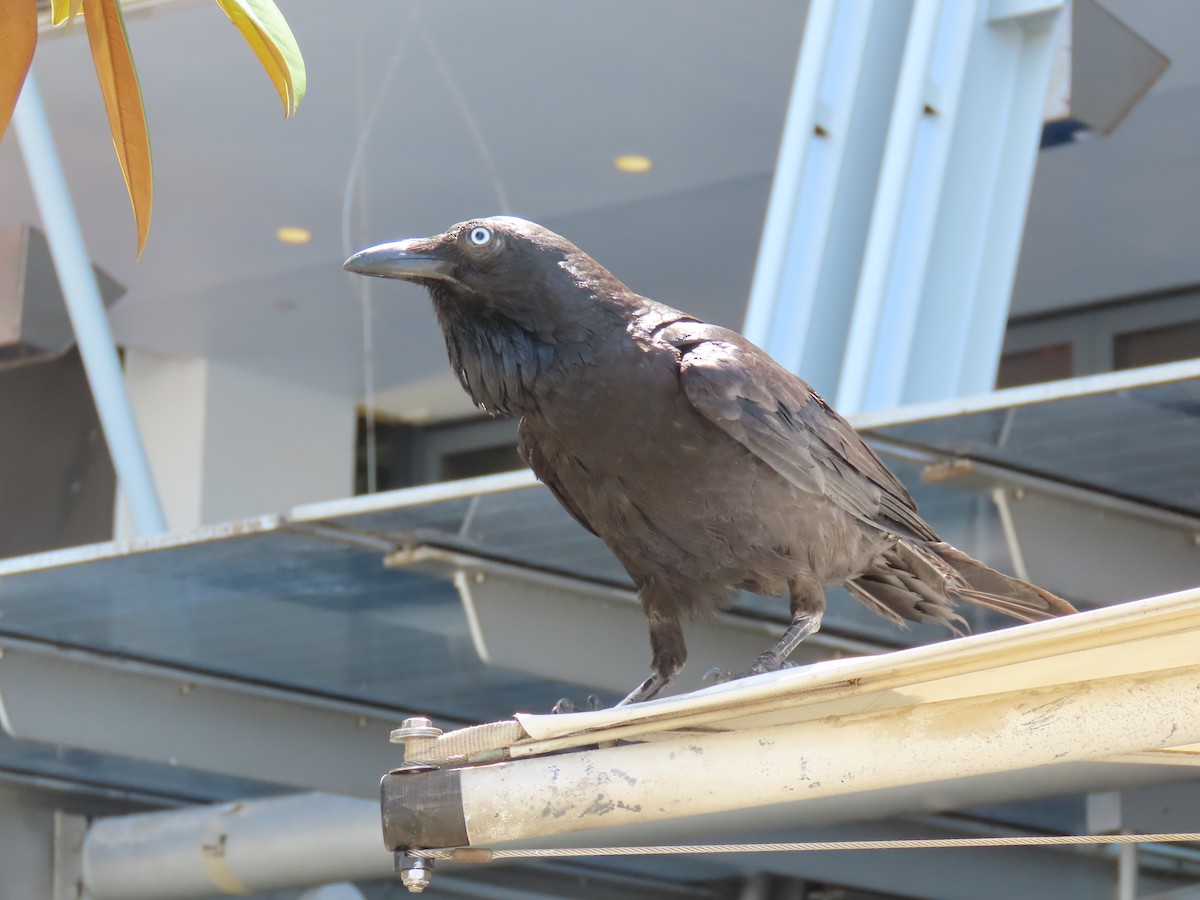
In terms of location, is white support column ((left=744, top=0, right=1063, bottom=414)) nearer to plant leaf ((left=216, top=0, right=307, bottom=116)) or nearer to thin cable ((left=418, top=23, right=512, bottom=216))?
thin cable ((left=418, top=23, right=512, bottom=216))

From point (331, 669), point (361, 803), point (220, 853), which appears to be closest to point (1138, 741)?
point (331, 669)

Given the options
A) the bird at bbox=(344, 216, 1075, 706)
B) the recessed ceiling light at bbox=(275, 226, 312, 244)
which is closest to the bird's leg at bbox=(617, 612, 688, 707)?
the bird at bbox=(344, 216, 1075, 706)

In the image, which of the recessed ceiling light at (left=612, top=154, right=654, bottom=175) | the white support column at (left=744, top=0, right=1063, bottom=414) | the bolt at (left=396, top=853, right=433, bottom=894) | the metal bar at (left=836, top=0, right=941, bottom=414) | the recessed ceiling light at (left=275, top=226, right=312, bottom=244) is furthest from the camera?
the recessed ceiling light at (left=275, top=226, right=312, bottom=244)

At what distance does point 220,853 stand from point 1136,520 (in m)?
4.22

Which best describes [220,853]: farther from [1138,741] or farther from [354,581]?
[1138,741]

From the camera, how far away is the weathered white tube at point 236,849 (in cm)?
721

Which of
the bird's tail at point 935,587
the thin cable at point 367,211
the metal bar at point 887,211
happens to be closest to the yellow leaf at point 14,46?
the bird's tail at point 935,587

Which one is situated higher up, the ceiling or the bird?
the ceiling

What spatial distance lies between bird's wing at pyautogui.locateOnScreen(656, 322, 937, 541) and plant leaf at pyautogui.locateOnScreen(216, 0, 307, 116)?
1.39m

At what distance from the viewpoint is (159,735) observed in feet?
20.4

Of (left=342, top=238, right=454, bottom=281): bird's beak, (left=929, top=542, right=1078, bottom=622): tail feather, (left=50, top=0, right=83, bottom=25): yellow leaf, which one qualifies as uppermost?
(left=342, top=238, right=454, bottom=281): bird's beak

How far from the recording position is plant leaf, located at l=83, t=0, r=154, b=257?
1844 mm

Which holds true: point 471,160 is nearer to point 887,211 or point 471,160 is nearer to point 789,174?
point 789,174

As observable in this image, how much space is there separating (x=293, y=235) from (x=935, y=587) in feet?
17.7
